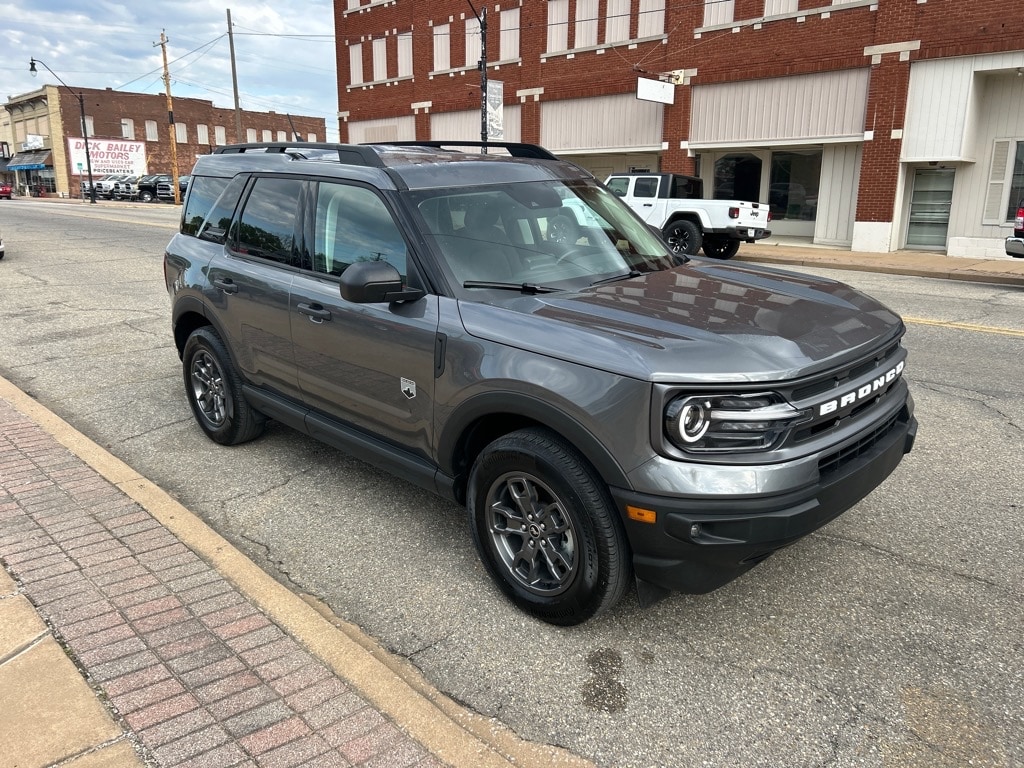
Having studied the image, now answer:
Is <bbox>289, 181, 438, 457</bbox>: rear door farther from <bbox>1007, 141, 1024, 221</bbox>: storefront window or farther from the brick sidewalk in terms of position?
<bbox>1007, 141, 1024, 221</bbox>: storefront window

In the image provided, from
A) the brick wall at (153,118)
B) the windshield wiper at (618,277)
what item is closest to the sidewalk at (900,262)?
the windshield wiper at (618,277)

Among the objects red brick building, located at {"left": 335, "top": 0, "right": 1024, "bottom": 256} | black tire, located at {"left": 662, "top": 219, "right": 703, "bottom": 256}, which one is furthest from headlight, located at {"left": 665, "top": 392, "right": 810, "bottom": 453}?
red brick building, located at {"left": 335, "top": 0, "right": 1024, "bottom": 256}

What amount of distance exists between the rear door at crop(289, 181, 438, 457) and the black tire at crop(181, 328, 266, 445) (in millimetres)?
907

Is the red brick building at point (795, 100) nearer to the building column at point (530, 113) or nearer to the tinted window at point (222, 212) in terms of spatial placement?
the building column at point (530, 113)

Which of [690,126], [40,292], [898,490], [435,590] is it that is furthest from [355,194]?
[690,126]

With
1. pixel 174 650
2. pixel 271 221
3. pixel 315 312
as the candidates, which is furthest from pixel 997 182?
pixel 174 650

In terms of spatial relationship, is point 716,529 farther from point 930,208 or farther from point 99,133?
point 99,133

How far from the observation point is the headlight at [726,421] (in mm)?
2629

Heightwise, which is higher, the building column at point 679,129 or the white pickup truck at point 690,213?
the building column at point 679,129

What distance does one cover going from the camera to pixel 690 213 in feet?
53.8

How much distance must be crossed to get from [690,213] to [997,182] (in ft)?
26.6

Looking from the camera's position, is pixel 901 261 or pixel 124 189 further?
pixel 124 189

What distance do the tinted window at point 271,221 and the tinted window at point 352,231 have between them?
0.85 ft

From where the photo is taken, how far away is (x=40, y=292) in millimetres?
11898
